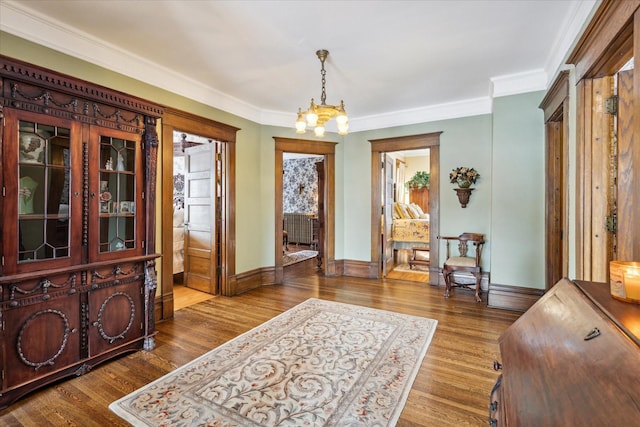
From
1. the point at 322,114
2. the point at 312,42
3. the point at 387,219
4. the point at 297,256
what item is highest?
the point at 312,42

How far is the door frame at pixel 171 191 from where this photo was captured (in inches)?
136

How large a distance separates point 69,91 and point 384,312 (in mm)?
3603

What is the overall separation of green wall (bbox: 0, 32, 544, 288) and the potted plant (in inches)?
207

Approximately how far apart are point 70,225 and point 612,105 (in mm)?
3996

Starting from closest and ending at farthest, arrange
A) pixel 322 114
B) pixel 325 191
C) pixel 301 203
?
1. pixel 322 114
2. pixel 325 191
3. pixel 301 203

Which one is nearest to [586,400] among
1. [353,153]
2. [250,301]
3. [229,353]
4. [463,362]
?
[463,362]

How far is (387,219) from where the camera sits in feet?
18.7

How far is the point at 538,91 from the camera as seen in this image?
3553 millimetres

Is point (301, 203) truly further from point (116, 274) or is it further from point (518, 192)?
point (116, 274)

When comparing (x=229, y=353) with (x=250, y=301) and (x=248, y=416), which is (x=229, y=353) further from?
(x=250, y=301)

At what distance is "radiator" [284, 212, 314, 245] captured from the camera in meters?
9.21

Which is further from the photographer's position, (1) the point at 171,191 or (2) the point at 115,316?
(1) the point at 171,191

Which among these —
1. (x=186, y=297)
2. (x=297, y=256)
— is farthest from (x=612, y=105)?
(x=297, y=256)

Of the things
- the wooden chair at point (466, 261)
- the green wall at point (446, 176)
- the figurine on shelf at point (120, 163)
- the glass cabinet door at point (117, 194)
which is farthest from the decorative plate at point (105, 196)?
the wooden chair at point (466, 261)
